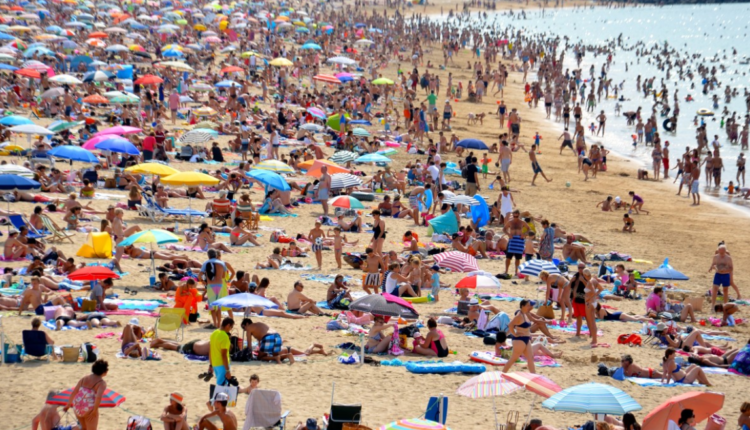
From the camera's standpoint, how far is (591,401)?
7062 mm

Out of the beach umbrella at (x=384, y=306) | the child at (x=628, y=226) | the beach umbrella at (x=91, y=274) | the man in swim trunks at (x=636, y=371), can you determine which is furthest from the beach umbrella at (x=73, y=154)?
the man in swim trunks at (x=636, y=371)

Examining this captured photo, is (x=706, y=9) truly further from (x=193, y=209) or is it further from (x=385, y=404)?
(x=385, y=404)

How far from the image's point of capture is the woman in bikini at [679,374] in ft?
32.0

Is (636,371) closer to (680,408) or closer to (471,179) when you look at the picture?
(680,408)

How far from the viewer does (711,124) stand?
37.4m

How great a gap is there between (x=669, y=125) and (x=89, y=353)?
30764mm

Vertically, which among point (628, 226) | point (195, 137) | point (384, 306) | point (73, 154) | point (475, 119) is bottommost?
point (475, 119)

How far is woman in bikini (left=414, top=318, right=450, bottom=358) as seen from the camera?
33.2 ft

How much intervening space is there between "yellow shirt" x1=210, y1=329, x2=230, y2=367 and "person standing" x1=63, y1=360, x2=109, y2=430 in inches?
62.4

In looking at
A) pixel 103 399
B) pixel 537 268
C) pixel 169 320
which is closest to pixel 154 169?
pixel 169 320

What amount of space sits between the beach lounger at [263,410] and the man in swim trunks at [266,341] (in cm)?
204

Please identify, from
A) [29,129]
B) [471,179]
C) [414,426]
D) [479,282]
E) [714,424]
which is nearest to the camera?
[414,426]

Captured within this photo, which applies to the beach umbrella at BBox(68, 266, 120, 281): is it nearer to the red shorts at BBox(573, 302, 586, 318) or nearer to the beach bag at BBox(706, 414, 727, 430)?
the red shorts at BBox(573, 302, 586, 318)

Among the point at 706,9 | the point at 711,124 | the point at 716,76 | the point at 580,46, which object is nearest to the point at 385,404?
the point at 711,124
